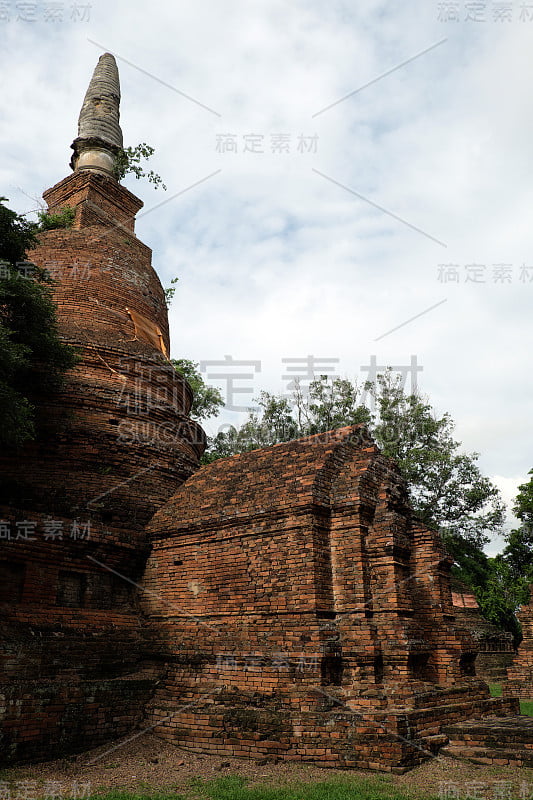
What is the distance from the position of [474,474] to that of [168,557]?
16.8m

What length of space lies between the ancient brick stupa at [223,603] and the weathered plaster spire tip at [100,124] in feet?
24.5

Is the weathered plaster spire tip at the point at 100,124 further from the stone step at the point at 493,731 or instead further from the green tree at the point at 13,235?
Result: the stone step at the point at 493,731

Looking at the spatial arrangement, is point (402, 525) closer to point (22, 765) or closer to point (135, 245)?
point (22, 765)

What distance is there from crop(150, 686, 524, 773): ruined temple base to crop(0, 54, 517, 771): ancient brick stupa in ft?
0.06

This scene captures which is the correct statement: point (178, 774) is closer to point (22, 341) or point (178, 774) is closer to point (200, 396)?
point (22, 341)

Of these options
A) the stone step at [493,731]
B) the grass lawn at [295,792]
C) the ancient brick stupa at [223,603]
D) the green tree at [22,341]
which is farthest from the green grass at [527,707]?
the green tree at [22,341]

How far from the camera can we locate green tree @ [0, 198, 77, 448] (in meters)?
7.10

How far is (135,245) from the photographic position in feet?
44.2

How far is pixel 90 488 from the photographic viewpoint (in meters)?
9.11

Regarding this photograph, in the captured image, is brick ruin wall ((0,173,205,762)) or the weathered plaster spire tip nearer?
brick ruin wall ((0,173,205,762))

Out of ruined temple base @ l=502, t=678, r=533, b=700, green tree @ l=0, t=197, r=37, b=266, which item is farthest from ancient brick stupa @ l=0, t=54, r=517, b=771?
ruined temple base @ l=502, t=678, r=533, b=700

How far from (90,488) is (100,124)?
1116cm

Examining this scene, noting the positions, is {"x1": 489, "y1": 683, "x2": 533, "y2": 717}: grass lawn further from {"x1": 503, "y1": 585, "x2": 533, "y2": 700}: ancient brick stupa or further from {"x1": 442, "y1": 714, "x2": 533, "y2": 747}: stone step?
{"x1": 442, "y1": 714, "x2": 533, "y2": 747}: stone step

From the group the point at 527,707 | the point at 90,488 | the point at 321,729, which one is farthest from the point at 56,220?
the point at 527,707
